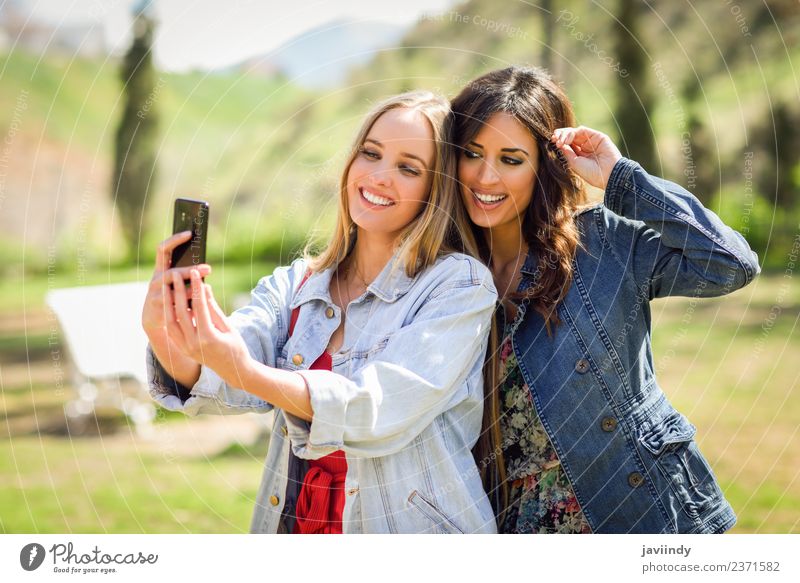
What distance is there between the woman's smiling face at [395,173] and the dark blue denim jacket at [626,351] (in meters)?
0.45

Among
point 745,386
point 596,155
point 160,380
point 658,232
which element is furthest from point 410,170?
point 745,386

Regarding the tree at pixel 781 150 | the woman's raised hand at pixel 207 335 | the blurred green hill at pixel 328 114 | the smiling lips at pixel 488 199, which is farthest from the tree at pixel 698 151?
the woman's raised hand at pixel 207 335

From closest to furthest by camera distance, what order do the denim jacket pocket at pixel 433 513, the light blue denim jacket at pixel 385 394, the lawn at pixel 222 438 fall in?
1. the light blue denim jacket at pixel 385 394
2. the denim jacket pocket at pixel 433 513
3. the lawn at pixel 222 438

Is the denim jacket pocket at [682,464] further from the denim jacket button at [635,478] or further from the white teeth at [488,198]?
the white teeth at [488,198]

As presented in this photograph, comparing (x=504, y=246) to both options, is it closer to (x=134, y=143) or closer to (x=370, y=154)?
(x=370, y=154)

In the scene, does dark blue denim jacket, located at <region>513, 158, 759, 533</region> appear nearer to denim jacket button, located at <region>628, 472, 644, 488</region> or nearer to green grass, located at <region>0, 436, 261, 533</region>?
denim jacket button, located at <region>628, 472, 644, 488</region>

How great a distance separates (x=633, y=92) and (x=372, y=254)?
5.92 metres

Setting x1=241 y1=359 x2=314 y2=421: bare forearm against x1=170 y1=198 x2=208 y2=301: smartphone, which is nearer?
x1=241 y1=359 x2=314 y2=421: bare forearm

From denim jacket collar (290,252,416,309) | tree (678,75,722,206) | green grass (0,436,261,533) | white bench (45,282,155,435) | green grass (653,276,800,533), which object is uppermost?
tree (678,75,722,206)

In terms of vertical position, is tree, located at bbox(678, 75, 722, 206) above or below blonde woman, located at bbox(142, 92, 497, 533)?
above

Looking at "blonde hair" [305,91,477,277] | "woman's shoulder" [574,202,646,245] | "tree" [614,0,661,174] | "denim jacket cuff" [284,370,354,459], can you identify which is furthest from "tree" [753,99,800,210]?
"denim jacket cuff" [284,370,354,459]

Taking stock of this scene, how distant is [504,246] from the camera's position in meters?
2.91

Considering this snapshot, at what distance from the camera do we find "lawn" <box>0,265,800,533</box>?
17.7 feet

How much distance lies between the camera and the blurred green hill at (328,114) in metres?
6.41
